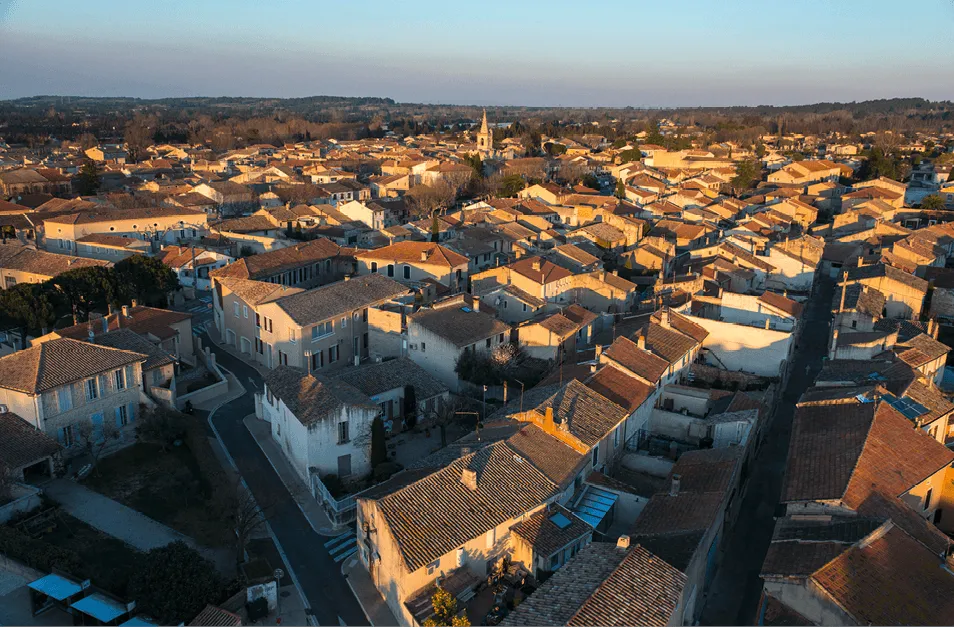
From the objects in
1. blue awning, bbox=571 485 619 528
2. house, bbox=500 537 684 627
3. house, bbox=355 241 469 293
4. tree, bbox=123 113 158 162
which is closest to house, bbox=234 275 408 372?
house, bbox=355 241 469 293

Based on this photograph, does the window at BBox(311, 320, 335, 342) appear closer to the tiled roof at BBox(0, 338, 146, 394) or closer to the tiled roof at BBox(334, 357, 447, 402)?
the tiled roof at BBox(334, 357, 447, 402)

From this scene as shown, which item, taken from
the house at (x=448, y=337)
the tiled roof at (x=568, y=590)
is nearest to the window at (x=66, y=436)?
the house at (x=448, y=337)

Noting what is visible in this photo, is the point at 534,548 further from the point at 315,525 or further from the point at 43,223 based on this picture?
the point at 43,223

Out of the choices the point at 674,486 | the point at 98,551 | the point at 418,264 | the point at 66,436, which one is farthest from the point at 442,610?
the point at 418,264

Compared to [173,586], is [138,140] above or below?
above

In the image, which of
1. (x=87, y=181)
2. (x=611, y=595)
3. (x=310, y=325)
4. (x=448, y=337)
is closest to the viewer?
(x=611, y=595)

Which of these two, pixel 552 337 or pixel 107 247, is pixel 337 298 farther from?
pixel 107 247
